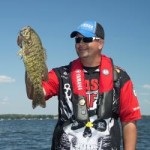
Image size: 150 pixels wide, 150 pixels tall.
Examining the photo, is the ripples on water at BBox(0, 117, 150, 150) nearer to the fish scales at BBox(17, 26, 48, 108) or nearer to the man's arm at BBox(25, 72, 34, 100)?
the man's arm at BBox(25, 72, 34, 100)

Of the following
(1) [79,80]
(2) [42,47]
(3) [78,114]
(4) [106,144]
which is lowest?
(4) [106,144]

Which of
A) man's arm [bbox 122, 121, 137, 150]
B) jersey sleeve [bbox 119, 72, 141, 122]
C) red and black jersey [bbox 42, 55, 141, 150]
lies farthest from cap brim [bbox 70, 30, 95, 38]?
man's arm [bbox 122, 121, 137, 150]

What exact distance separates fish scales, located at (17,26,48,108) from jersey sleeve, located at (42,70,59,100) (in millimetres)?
428

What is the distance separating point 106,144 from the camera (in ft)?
21.1

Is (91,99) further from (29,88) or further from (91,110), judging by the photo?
(29,88)

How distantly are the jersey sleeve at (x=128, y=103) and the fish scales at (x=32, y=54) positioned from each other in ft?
4.42

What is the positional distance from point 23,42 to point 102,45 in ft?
4.78

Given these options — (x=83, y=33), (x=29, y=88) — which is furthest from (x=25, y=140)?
(x=29, y=88)

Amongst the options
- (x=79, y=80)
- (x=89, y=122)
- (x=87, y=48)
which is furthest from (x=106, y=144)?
(x=87, y=48)

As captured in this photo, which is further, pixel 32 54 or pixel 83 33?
pixel 83 33

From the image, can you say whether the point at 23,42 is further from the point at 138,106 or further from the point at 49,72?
the point at 138,106

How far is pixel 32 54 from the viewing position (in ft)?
19.3

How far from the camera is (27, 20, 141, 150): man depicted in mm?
6395

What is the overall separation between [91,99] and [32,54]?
1296 millimetres
